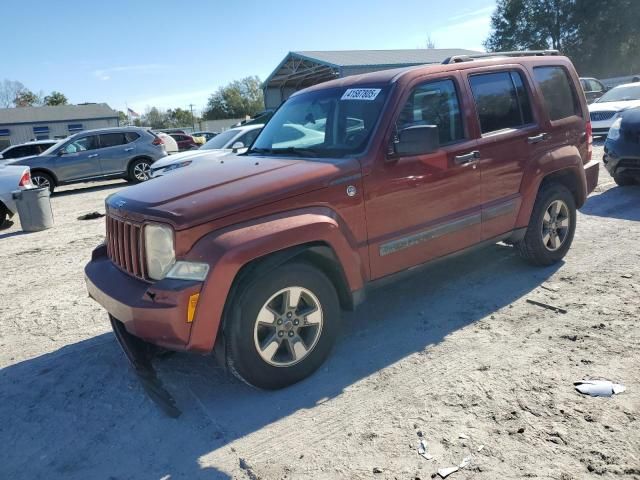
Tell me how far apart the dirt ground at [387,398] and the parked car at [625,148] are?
3.59m

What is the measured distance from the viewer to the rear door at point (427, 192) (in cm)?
373

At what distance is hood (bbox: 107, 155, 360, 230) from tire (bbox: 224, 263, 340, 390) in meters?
0.48

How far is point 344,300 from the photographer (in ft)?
11.9

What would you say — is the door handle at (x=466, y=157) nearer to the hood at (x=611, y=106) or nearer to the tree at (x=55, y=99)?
the hood at (x=611, y=106)

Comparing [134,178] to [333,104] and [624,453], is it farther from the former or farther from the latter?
[624,453]

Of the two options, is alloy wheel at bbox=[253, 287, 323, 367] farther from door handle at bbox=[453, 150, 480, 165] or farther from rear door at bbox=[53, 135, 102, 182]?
rear door at bbox=[53, 135, 102, 182]

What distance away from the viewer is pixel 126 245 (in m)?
3.38

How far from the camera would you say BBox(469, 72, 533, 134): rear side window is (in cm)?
443

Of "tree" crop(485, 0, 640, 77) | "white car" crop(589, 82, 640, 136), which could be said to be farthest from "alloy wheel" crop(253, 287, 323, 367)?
"tree" crop(485, 0, 640, 77)

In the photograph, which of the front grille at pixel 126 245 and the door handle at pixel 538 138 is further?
the door handle at pixel 538 138

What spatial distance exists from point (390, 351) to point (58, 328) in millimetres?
3114

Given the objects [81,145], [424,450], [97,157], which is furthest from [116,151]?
[424,450]

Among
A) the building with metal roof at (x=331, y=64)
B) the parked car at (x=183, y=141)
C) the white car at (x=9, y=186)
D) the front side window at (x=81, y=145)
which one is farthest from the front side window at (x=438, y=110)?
the parked car at (x=183, y=141)

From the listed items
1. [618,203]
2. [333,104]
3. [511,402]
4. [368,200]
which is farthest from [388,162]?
[618,203]
